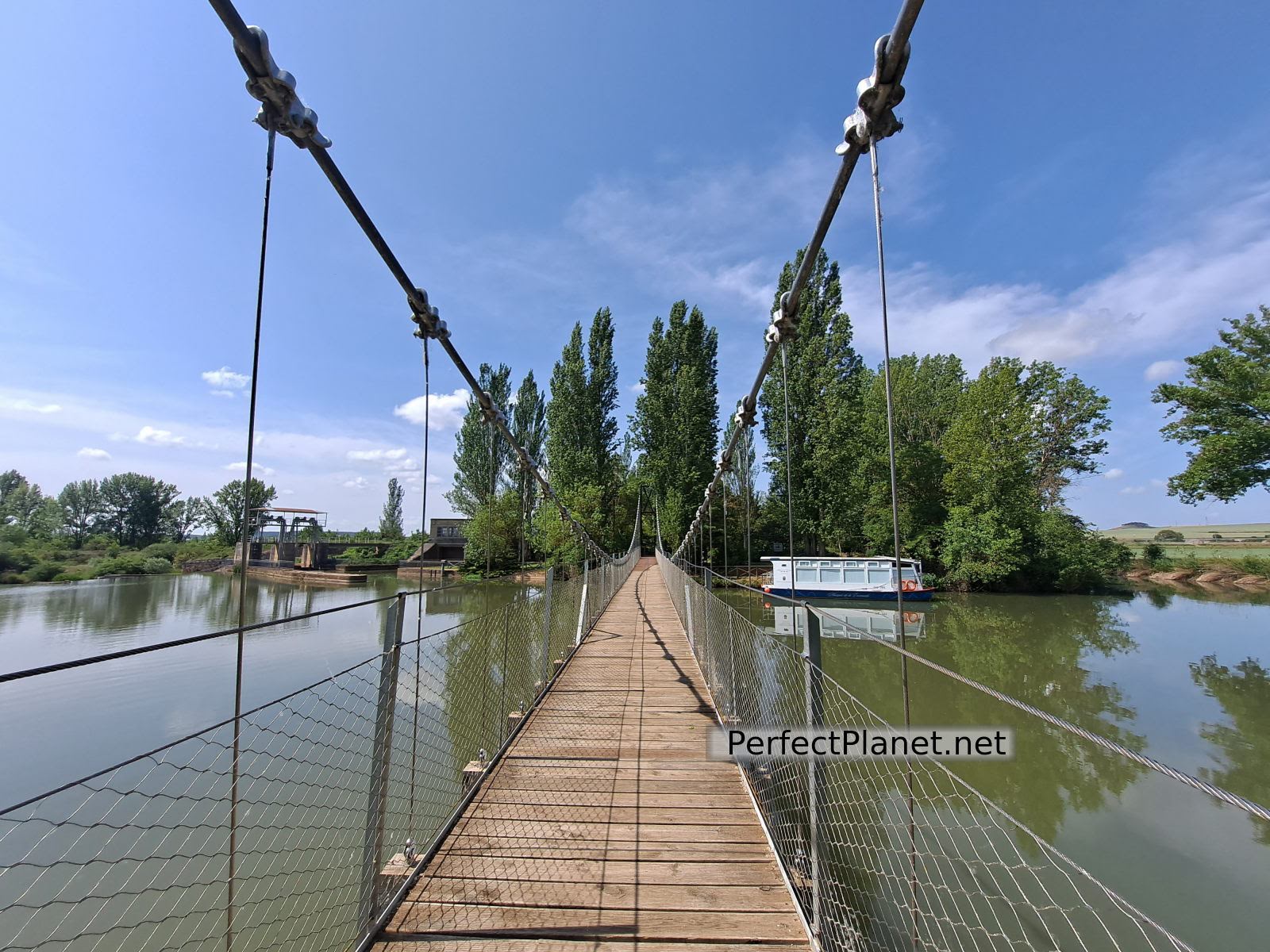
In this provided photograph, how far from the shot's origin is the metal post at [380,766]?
1472 millimetres

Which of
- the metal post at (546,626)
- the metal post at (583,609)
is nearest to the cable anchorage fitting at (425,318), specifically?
the metal post at (546,626)

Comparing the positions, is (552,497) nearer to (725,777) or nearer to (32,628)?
(725,777)

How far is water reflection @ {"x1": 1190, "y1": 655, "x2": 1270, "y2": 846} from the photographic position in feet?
14.5

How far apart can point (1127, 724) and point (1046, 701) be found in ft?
2.89

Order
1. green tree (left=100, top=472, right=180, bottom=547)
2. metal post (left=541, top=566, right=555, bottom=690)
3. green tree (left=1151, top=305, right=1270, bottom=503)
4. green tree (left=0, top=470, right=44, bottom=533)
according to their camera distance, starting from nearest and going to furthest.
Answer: metal post (left=541, top=566, right=555, bottom=690)
green tree (left=1151, top=305, right=1270, bottom=503)
green tree (left=0, top=470, right=44, bottom=533)
green tree (left=100, top=472, right=180, bottom=547)

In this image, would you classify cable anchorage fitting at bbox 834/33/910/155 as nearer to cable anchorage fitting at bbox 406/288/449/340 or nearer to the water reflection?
cable anchorage fitting at bbox 406/288/449/340

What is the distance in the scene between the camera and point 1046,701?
21.1ft

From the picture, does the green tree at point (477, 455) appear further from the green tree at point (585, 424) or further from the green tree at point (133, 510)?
the green tree at point (133, 510)

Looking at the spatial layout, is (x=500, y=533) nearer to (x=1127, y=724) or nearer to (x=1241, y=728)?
(x=1127, y=724)

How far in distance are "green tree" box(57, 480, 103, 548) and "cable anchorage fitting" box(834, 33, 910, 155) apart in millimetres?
43525

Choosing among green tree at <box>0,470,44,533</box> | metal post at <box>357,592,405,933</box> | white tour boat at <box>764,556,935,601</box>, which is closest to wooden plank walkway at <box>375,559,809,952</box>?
metal post at <box>357,592,405,933</box>

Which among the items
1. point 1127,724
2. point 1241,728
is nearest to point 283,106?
point 1127,724

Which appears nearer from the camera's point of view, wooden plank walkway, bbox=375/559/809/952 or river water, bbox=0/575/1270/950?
wooden plank walkway, bbox=375/559/809/952

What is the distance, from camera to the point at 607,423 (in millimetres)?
20953
